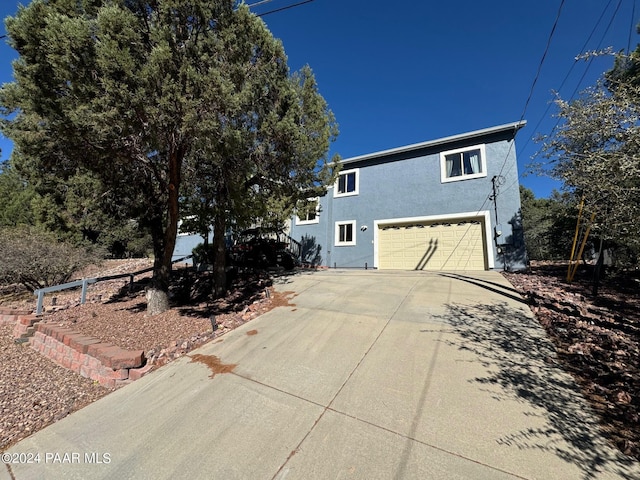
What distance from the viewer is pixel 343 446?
2.34 m

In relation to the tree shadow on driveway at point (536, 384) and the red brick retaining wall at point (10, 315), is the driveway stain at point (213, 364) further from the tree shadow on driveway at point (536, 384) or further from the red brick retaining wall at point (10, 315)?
the red brick retaining wall at point (10, 315)

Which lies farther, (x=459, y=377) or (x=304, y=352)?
(x=304, y=352)

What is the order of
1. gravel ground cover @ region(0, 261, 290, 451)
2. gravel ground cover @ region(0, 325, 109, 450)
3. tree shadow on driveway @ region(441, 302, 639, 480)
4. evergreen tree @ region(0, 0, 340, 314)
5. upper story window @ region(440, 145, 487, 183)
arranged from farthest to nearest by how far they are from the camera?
upper story window @ region(440, 145, 487, 183) < evergreen tree @ region(0, 0, 340, 314) < gravel ground cover @ region(0, 261, 290, 451) < gravel ground cover @ region(0, 325, 109, 450) < tree shadow on driveway @ region(441, 302, 639, 480)

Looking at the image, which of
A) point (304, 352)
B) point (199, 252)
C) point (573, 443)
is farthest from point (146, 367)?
point (199, 252)

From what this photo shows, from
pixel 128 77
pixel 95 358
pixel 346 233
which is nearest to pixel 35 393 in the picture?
pixel 95 358

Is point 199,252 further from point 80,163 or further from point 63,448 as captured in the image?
point 63,448

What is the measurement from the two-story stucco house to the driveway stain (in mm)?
5365

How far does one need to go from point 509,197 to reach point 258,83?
30.9ft

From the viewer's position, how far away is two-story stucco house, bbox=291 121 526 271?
1013 centimetres

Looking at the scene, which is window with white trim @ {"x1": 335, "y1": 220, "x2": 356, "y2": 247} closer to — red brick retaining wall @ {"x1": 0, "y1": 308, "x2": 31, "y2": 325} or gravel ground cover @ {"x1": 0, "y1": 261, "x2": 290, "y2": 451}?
gravel ground cover @ {"x1": 0, "y1": 261, "x2": 290, "y2": 451}

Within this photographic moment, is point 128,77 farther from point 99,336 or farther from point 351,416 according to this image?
point 351,416

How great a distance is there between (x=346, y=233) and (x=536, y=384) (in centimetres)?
1083

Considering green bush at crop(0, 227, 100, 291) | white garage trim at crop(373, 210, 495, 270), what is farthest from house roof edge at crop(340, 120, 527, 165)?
green bush at crop(0, 227, 100, 291)

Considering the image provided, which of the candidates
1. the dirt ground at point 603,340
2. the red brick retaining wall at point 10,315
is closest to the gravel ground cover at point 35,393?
the red brick retaining wall at point 10,315
